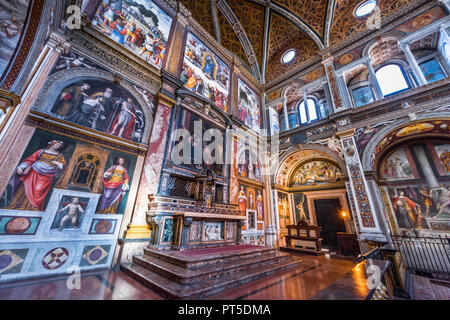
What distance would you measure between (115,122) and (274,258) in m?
5.80

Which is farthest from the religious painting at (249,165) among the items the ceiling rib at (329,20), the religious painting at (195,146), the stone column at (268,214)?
the ceiling rib at (329,20)

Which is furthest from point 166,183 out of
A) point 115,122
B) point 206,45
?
point 206,45

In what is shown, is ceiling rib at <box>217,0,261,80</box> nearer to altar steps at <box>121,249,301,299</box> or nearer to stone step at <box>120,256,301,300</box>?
altar steps at <box>121,249,301,299</box>

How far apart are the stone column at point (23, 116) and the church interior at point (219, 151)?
24 millimetres

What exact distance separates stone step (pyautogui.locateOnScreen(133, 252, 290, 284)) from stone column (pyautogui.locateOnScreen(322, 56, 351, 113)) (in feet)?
25.8

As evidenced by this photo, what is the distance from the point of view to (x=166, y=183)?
5.41 m

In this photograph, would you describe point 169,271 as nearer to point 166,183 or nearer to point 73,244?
point 73,244

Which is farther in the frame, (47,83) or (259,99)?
(259,99)

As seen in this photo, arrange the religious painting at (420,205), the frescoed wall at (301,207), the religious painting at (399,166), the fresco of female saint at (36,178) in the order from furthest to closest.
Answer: the frescoed wall at (301,207) < the religious painting at (399,166) < the religious painting at (420,205) < the fresco of female saint at (36,178)

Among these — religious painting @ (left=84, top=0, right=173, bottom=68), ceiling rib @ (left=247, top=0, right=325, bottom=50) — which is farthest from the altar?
ceiling rib @ (left=247, top=0, right=325, bottom=50)

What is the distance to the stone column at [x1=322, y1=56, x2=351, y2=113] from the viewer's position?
827 centimetres

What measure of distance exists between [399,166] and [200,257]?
9476 mm

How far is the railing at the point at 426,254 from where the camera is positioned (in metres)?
5.82

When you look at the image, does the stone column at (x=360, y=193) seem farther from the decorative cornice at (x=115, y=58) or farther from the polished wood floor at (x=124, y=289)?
the decorative cornice at (x=115, y=58)
